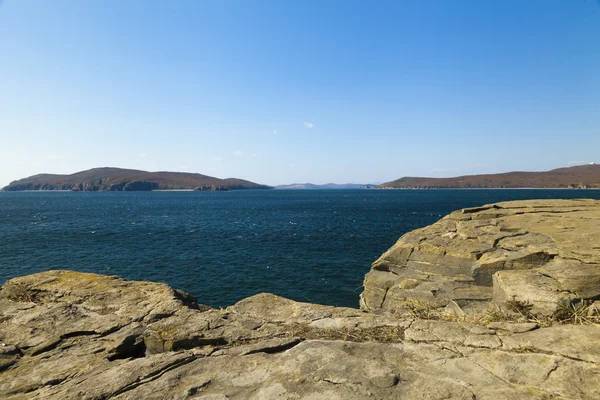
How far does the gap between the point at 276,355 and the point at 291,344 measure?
1.52 feet

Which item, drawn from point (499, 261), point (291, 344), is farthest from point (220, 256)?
point (291, 344)

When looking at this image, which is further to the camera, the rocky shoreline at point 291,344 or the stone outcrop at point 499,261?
the stone outcrop at point 499,261

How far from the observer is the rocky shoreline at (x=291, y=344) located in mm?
4375

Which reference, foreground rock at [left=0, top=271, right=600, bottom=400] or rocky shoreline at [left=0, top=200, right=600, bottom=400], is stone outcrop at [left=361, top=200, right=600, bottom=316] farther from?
foreground rock at [left=0, top=271, right=600, bottom=400]

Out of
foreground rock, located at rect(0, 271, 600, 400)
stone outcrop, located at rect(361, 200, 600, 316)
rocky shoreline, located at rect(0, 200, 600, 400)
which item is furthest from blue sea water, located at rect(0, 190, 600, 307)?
foreground rock, located at rect(0, 271, 600, 400)

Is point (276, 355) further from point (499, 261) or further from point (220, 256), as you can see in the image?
point (220, 256)

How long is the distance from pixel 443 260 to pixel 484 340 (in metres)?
9.68

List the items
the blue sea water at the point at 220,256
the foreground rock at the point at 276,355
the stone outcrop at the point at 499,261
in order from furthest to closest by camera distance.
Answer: the blue sea water at the point at 220,256, the stone outcrop at the point at 499,261, the foreground rock at the point at 276,355

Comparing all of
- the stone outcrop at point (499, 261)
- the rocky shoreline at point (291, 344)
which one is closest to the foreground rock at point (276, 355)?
the rocky shoreline at point (291, 344)

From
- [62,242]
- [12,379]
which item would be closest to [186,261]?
[62,242]

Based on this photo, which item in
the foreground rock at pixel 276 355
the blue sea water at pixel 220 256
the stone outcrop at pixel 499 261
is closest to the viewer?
the foreground rock at pixel 276 355

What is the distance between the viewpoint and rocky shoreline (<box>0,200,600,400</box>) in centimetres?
438

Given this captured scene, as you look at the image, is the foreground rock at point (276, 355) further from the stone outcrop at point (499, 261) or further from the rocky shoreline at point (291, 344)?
the stone outcrop at point (499, 261)

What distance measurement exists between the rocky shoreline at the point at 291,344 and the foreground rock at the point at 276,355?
25 millimetres
